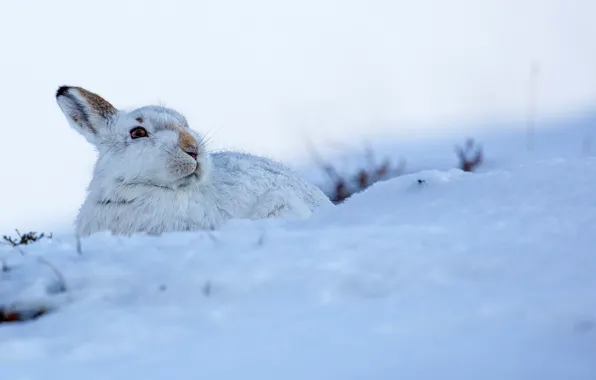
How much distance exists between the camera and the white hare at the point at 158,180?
5012 millimetres

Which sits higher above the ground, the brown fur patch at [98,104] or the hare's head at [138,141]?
the brown fur patch at [98,104]

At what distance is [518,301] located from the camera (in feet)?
8.16

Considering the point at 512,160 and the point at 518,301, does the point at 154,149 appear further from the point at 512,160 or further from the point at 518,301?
the point at 512,160

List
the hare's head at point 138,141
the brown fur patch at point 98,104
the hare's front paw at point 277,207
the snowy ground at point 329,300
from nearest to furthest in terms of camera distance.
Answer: the snowy ground at point 329,300, the hare's head at point 138,141, the hare's front paw at point 277,207, the brown fur patch at point 98,104

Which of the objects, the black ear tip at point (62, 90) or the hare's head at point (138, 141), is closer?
the hare's head at point (138, 141)

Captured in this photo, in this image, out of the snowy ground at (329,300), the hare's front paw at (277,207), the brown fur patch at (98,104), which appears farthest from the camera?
the brown fur patch at (98,104)

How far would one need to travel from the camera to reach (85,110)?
17.9 feet

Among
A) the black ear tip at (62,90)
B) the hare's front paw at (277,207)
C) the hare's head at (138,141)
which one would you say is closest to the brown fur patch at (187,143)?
the hare's head at (138,141)

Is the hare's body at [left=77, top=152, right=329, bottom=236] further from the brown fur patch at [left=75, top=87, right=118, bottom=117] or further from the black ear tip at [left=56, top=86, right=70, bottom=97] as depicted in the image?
the black ear tip at [left=56, top=86, right=70, bottom=97]

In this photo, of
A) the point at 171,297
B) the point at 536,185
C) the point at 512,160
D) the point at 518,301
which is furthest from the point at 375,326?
the point at 512,160

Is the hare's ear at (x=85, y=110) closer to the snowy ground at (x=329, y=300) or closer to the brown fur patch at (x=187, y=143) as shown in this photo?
the brown fur patch at (x=187, y=143)

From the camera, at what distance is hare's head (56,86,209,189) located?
4988 mm

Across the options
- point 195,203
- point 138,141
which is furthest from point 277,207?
point 138,141

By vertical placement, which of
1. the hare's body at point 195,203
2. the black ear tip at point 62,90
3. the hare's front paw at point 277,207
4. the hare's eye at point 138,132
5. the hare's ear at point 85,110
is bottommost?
the hare's front paw at point 277,207
